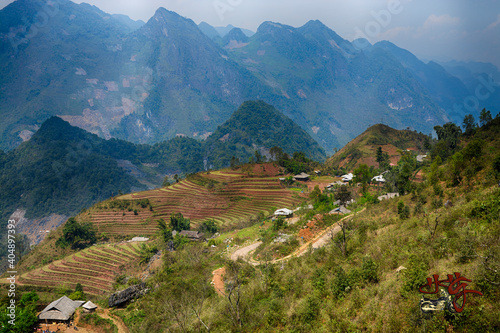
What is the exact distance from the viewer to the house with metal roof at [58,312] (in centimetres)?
2480

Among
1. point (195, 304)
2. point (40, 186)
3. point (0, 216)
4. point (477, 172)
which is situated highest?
point (40, 186)

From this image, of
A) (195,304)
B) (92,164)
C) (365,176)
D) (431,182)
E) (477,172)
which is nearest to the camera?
(195,304)

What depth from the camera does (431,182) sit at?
2514cm

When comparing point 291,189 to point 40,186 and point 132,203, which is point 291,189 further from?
point 40,186

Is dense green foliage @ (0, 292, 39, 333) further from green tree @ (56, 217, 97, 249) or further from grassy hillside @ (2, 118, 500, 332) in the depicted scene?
green tree @ (56, 217, 97, 249)

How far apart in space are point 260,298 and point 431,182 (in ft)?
69.6

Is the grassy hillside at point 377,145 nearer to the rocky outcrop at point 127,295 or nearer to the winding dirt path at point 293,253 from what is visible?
the winding dirt path at point 293,253

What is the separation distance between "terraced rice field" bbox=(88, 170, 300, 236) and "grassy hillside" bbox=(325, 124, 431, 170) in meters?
42.0

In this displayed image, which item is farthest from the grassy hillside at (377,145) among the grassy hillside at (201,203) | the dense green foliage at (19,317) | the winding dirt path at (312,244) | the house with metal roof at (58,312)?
the dense green foliage at (19,317)

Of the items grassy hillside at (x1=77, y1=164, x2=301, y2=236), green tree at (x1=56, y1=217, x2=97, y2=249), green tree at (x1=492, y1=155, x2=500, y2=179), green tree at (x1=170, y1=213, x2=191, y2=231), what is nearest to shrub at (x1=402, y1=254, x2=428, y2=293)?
green tree at (x1=492, y1=155, x2=500, y2=179)

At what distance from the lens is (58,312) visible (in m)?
25.2

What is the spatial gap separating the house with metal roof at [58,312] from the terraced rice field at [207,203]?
126 feet

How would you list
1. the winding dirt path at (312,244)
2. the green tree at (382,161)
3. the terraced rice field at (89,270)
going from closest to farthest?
the winding dirt path at (312,244), the terraced rice field at (89,270), the green tree at (382,161)

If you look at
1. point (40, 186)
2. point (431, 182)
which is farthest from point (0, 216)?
point (431, 182)
